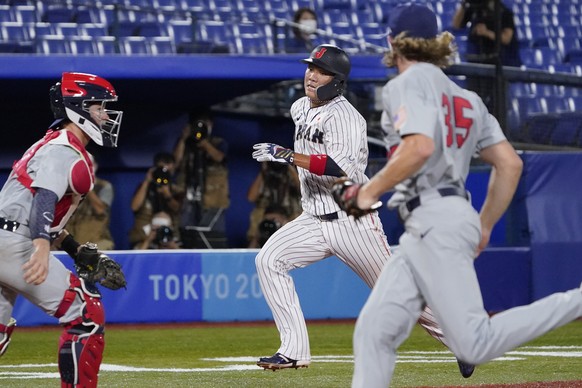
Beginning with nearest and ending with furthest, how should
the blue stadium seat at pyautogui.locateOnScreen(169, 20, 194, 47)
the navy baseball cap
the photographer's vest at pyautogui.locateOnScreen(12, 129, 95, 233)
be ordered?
1. the navy baseball cap
2. the photographer's vest at pyautogui.locateOnScreen(12, 129, 95, 233)
3. the blue stadium seat at pyautogui.locateOnScreen(169, 20, 194, 47)

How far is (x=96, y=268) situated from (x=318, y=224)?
1768 millimetres

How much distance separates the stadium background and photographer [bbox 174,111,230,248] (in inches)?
24.3

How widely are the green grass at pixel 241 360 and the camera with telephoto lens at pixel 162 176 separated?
2015 millimetres

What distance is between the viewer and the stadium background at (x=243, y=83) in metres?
13.0

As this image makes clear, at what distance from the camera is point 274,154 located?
697cm

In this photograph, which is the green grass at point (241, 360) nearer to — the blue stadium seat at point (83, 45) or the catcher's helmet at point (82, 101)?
the catcher's helmet at point (82, 101)

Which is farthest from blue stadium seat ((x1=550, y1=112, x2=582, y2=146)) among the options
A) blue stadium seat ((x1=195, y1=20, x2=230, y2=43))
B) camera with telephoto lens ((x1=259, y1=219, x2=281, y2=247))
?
blue stadium seat ((x1=195, y1=20, x2=230, y2=43))

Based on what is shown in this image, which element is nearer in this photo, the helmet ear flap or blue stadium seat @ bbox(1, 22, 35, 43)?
the helmet ear flap

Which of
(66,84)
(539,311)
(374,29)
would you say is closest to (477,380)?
(539,311)

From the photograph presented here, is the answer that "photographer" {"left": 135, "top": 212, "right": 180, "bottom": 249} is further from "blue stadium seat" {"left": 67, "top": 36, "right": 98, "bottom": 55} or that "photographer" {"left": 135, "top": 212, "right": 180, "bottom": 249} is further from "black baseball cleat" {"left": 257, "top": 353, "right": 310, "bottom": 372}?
"black baseball cleat" {"left": 257, "top": 353, "right": 310, "bottom": 372}

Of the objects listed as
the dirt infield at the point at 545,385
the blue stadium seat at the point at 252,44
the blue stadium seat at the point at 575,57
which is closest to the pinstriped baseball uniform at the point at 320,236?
the dirt infield at the point at 545,385

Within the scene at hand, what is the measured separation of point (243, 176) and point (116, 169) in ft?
→ 5.86

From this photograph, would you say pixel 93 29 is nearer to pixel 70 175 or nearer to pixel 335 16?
pixel 335 16

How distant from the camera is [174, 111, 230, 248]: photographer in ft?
44.5
